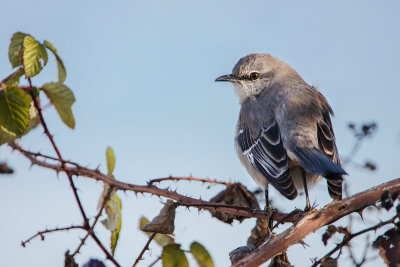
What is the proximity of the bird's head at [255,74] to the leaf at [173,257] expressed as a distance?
3.32m

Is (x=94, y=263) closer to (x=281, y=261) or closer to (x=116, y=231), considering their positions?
(x=116, y=231)

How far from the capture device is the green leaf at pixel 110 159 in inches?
102

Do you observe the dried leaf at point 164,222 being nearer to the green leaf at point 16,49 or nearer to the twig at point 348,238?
the twig at point 348,238

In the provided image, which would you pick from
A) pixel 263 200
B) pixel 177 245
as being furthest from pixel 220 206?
pixel 263 200

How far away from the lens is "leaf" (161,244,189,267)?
2.26 metres

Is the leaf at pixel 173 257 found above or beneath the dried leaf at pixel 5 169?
beneath

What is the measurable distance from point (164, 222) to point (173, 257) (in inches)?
8.9

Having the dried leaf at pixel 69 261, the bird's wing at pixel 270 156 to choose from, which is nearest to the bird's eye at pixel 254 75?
the bird's wing at pixel 270 156

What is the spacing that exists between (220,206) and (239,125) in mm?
2659

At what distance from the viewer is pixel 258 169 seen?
4285 mm

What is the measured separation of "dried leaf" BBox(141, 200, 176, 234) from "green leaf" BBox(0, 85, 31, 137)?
0.84m

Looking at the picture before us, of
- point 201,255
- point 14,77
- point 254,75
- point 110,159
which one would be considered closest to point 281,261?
point 201,255

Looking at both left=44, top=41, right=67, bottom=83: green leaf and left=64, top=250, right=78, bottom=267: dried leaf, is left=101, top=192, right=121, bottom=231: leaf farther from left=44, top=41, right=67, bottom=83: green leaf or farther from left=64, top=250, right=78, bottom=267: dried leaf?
left=44, top=41, right=67, bottom=83: green leaf

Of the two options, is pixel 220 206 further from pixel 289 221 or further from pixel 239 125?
pixel 239 125
